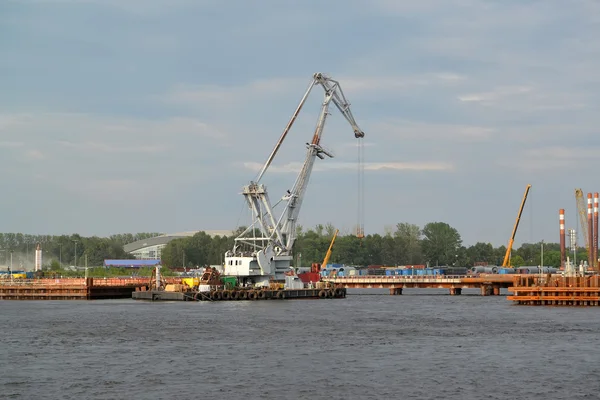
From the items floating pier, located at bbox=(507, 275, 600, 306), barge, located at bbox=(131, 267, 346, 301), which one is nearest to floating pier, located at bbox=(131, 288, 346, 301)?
barge, located at bbox=(131, 267, 346, 301)

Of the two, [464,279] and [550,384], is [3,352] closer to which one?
[550,384]

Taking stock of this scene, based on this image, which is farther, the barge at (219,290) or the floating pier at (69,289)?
the floating pier at (69,289)

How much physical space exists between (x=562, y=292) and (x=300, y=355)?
136ft

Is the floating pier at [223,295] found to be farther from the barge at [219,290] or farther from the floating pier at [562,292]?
the floating pier at [562,292]

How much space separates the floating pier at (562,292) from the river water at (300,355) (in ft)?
7.19

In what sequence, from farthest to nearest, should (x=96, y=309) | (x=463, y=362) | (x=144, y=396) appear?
(x=96, y=309), (x=463, y=362), (x=144, y=396)

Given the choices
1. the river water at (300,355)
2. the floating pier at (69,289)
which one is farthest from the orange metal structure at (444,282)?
the river water at (300,355)

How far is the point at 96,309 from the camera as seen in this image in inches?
3359

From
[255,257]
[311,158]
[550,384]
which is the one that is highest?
[311,158]

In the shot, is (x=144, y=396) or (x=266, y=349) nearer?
(x=144, y=396)

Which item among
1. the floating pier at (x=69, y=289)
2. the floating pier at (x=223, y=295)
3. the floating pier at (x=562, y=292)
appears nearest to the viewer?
the floating pier at (x=562, y=292)

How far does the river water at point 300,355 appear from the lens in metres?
37.9

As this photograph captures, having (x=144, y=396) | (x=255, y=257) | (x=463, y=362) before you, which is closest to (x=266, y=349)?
(x=463, y=362)

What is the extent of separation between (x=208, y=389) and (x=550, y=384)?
47.6 ft
